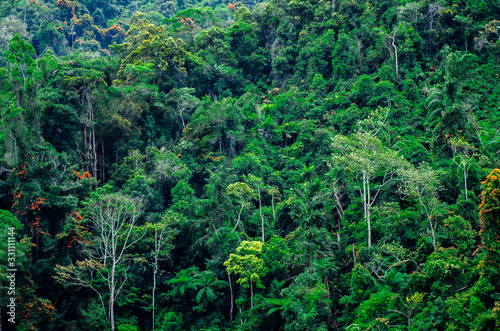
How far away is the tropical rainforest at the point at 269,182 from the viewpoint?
20.3m

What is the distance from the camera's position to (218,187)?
26078 mm

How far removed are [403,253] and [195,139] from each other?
18416 mm

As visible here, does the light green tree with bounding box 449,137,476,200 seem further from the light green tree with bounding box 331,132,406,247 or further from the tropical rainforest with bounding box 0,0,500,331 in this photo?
the light green tree with bounding box 331,132,406,247

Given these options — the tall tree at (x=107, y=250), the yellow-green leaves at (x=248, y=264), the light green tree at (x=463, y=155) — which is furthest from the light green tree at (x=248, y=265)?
the light green tree at (x=463, y=155)

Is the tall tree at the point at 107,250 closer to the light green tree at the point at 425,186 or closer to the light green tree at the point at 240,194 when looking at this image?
the light green tree at the point at 240,194

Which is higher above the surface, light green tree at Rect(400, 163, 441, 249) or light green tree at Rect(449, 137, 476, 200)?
light green tree at Rect(449, 137, 476, 200)

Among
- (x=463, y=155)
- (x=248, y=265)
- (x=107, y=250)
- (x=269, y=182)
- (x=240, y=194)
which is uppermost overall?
(x=463, y=155)

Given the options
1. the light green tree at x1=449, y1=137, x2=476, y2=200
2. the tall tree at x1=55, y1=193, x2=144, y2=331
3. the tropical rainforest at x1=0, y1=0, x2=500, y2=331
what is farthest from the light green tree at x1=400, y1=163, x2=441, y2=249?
the tall tree at x1=55, y1=193, x2=144, y2=331

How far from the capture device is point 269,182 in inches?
1204

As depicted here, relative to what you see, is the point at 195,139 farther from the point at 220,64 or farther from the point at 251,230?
the point at 220,64

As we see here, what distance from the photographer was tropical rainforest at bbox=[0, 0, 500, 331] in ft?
66.7

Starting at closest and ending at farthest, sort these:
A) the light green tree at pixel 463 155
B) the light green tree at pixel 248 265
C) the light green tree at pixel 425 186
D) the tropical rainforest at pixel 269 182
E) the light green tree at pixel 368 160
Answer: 1. the tropical rainforest at pixel 269 182
2. the light green tree at pixel 425 186
3. the light green tree at pixel 248 265
4. the light green tree at pixel 463 155
5. the light green tree at pixel 368 160

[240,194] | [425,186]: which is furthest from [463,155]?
[240,194]

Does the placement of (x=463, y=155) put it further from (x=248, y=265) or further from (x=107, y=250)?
(x=107, y=250)
